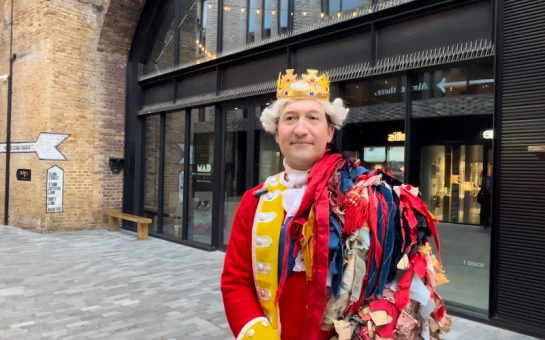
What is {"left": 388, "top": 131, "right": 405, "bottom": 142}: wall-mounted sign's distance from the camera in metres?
6.04

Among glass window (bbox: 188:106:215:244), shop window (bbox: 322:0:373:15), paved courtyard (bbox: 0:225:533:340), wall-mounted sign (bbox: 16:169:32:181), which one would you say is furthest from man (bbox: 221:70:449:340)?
wall-mounted sign (bbox: 16:169:32:181)

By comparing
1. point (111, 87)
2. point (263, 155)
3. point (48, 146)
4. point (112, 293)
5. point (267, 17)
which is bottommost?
point (112, 293)

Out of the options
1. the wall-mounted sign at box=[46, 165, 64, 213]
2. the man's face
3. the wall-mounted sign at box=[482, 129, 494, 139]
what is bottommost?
the wall-mounted sign at box=[46, 165, 64, 213]

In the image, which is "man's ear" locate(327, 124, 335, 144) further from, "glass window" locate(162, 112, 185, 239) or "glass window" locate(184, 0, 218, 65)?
"glass window" locate(162, 112, 185, 239)

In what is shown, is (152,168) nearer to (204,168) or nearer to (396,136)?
(204,168)

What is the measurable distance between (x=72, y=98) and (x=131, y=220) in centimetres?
325

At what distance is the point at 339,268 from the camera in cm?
165

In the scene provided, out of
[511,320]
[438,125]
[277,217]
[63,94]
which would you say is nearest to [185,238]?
[63,94]

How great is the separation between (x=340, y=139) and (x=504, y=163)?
2.38 metres

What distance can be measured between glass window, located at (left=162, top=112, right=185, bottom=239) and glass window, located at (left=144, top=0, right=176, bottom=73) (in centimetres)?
134

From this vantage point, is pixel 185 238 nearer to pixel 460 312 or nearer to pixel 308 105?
pixel 460 312

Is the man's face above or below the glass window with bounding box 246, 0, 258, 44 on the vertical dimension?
below

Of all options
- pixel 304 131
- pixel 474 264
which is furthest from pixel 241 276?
pixel 474 264

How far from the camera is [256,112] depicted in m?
8.41
